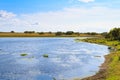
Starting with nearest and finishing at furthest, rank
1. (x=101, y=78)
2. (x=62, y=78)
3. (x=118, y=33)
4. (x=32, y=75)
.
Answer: (x=101, y=78) → (x=62, y=78) → (x=32, y=75) → (x=118, y=33)

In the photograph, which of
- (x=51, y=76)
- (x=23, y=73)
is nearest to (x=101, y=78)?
(x=51, y=76)

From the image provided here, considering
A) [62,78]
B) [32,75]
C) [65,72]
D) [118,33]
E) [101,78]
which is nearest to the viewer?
[101,78]

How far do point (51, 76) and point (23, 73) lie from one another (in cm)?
679

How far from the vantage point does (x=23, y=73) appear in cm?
5016

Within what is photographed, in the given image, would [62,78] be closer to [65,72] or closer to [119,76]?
[65,72]

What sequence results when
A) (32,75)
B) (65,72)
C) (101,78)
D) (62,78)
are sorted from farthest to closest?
(65,72), (32,75), (62,78), (101,78)

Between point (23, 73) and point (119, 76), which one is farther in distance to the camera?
point (23, 73)

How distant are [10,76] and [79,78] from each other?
Result: 13010 mm

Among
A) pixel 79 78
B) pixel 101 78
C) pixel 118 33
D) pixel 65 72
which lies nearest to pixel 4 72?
pixel 65 72

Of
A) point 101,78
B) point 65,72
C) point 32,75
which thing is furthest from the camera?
point 65,72

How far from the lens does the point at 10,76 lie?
47.2 m

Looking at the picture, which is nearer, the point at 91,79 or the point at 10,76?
the point at 91,79

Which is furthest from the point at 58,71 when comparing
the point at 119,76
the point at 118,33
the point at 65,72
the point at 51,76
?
the point at 118,33

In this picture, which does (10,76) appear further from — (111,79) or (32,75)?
(111,79)
